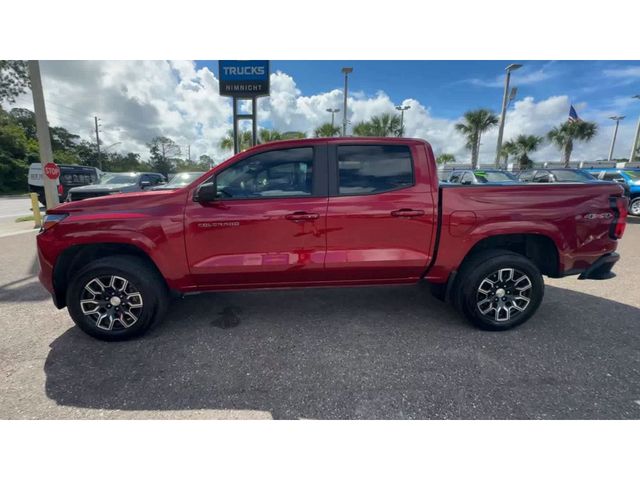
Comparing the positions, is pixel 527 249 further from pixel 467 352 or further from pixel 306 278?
pixel 306 278

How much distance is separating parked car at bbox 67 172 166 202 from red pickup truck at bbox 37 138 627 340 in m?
8.06

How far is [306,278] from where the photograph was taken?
3.00m

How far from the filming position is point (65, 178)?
14.6 meters

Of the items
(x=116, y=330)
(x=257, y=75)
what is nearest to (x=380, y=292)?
(x=116, y=330)

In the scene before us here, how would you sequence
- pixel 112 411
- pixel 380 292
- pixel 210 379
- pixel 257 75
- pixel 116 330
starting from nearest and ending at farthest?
pixel 112 411 → pixel 210 379 → pixel 116 330 → pixel 380 292 → pixel 257 75

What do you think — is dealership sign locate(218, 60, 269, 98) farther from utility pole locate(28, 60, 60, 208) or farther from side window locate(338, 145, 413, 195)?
side window locate(338, 145, 413, 195)

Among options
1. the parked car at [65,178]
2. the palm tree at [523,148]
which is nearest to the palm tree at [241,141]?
the parked car at [65,178]

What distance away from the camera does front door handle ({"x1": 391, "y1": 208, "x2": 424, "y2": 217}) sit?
2.84 m

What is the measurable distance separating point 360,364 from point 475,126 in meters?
31.5

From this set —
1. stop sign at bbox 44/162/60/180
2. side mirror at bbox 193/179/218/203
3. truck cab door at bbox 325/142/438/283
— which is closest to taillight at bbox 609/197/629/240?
truck cab door at bbox 325/142/438/283

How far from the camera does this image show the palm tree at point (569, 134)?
106 feet

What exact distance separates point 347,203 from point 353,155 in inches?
20.4

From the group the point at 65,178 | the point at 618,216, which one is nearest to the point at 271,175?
the point at 618,216

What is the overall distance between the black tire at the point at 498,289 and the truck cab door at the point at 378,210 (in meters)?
0.51
